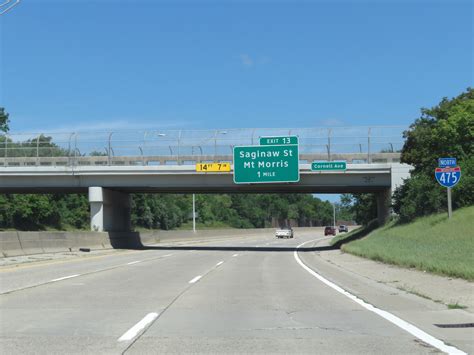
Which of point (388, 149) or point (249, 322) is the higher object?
point (388, 149)

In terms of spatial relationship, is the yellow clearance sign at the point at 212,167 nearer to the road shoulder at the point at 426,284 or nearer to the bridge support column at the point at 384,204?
the bridge support column at the point at 384,204

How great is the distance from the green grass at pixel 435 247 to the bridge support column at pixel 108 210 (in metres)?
20.1

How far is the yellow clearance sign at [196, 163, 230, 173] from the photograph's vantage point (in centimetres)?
4272

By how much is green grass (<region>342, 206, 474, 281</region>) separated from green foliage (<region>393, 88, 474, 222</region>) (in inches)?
61.9

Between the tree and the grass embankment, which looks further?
the grass embankment

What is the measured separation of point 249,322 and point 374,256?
17004mm

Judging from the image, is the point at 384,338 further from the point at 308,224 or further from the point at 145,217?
the point at 308,224

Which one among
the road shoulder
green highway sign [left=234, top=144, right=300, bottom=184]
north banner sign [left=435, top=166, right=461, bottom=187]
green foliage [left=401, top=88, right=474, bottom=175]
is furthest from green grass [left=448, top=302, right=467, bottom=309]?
green highway sign [left=234, top=144, right=300, bottom=184]

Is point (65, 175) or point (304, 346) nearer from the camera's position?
point (304, 346)

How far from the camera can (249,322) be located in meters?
10.3

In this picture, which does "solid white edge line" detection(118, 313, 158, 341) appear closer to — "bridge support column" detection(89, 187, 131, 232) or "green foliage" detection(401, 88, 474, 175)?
"green foliage" detection(401, 88, 474, 175)

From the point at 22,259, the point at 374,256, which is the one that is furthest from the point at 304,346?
the point at 22,259

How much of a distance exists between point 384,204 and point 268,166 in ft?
38.7

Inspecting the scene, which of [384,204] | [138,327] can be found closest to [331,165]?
Answer: [384,204]
